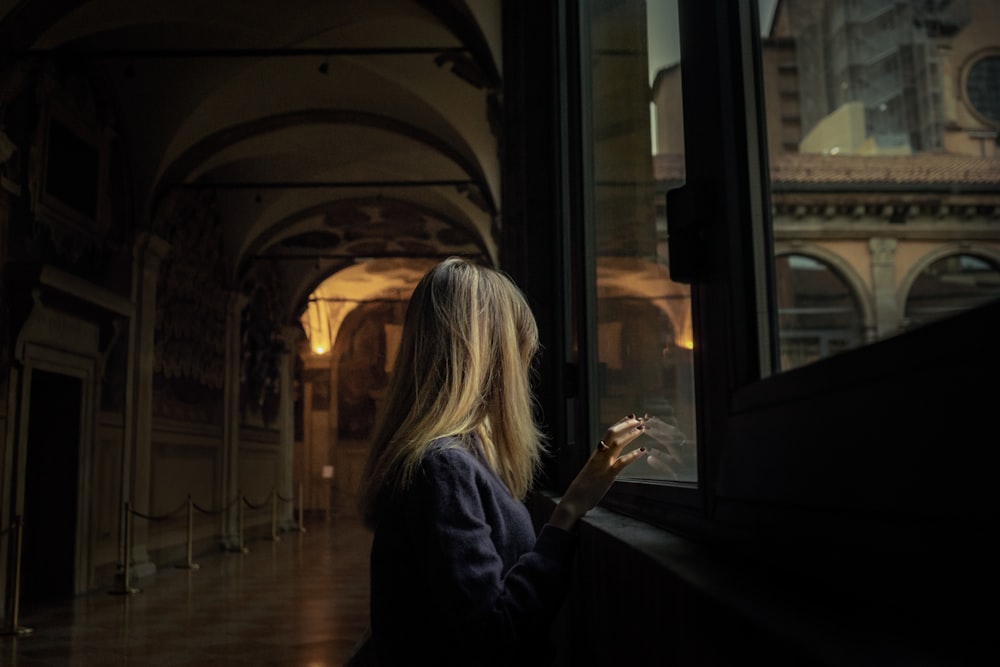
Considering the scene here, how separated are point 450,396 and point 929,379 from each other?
3.66ft

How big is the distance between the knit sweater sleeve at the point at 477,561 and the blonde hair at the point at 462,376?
0.12 meters

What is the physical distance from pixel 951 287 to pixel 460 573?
3.29ft

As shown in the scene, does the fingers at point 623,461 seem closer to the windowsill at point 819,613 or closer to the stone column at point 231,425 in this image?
the windowsill at point 819,613

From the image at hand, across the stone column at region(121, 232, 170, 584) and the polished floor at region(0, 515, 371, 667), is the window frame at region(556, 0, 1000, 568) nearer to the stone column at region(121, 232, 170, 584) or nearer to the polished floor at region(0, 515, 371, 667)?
the polished floor at region(0, 515, 371, 667)

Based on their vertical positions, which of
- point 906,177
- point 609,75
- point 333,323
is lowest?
point 906,177

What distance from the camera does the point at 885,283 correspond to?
0.75 meters

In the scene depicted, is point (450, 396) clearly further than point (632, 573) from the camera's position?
Yes

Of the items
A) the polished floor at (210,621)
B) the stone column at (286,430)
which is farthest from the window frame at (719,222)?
the stone column at (286,430)

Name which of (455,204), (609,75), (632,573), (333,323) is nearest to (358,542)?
(455,204)

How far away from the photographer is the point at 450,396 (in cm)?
175

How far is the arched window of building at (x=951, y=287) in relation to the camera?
0.62 meters

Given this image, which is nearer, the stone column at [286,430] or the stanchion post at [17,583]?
the stanchion post at [17,583]

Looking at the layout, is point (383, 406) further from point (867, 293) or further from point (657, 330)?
point (867, 293)

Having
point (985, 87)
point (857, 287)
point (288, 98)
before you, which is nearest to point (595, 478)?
point (857, 287)
